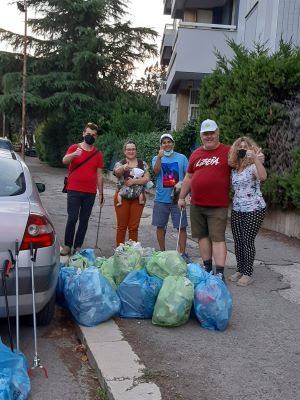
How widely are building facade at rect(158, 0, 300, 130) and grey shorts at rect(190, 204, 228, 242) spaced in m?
7.15

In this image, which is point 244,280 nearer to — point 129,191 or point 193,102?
point 129,191

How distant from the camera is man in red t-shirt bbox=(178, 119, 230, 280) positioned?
18.9 feet

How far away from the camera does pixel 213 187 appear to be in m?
5.75

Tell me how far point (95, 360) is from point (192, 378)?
708 mm

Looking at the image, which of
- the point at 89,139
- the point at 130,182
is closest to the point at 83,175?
the point at 89,139

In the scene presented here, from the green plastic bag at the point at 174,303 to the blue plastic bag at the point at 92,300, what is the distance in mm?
369

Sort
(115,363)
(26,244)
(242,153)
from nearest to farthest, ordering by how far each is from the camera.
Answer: (115,363)
(26,244)
(242,153)

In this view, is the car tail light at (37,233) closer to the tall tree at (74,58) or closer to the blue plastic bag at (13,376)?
the blue plastic bag at (13,376)

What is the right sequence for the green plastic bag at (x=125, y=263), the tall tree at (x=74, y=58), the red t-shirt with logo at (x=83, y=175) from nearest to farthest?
the green plastic bag at (x=125, y=263) < the red t-shirt with logo at (x=83, y=175) < the tall tree at (x=74, y=58)

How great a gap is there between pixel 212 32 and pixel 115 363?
15626mm

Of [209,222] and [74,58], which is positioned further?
[74,58]

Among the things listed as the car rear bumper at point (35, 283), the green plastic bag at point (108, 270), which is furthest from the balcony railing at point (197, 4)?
the car rear bumper at point (35, 283)

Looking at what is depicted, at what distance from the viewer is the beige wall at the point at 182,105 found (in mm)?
21970

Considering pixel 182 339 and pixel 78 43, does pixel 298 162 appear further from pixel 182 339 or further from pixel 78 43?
pixel 78 43
